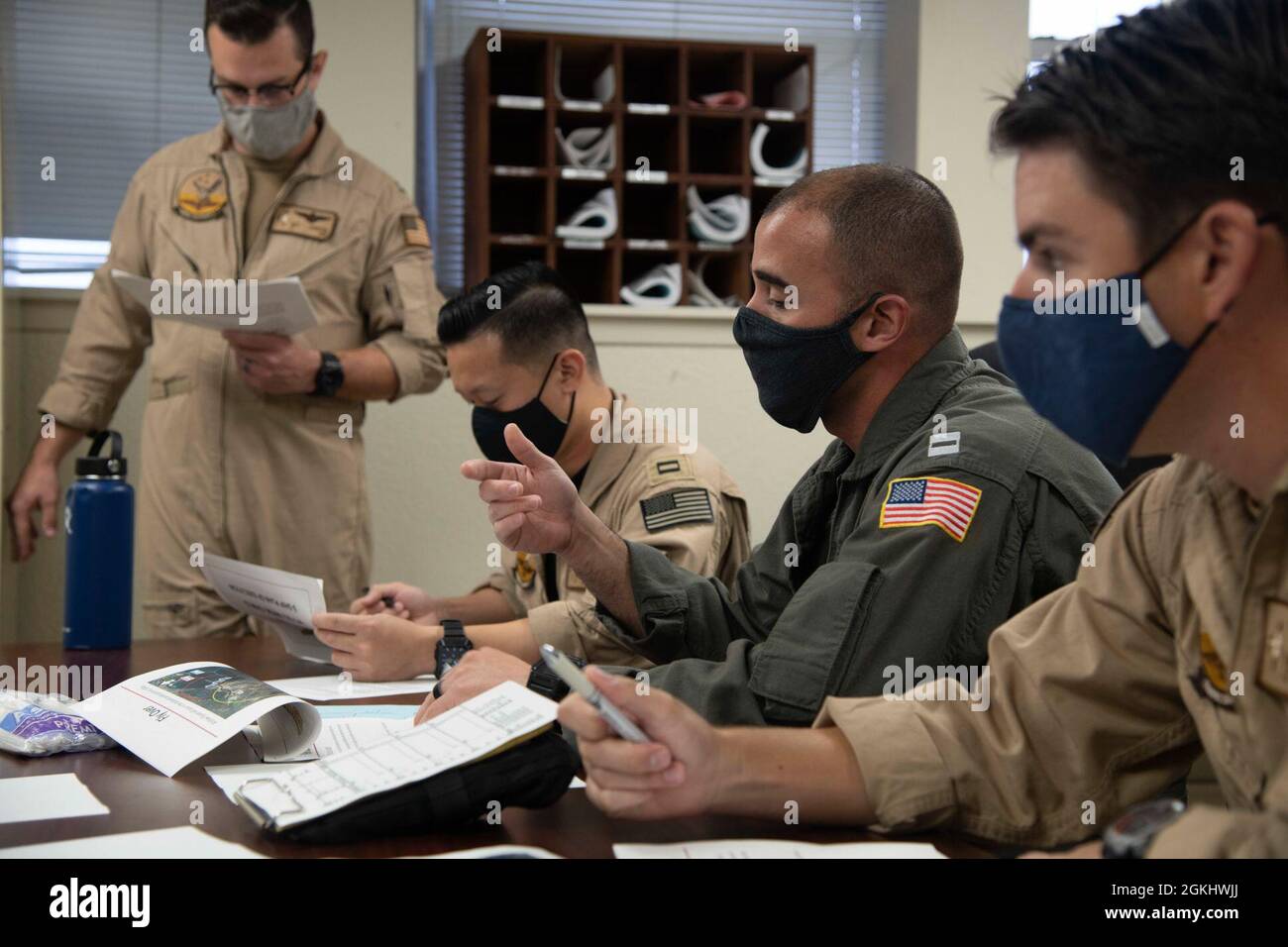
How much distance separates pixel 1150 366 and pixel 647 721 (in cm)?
44

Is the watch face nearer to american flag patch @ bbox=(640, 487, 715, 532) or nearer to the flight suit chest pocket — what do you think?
american flag patch @ bbox=(640, 487, 715, 532)

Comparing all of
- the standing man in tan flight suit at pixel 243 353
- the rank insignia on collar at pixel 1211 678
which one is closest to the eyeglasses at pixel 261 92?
the standing man in tan flight suit at pixel 243 353

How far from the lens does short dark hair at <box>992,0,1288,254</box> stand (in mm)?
836

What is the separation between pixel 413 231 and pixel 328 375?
1.48ft

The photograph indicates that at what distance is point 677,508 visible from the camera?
2014mm

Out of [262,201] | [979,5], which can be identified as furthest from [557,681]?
[979,5]

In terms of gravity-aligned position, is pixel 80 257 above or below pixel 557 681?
above

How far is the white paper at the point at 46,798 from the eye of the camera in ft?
3.28

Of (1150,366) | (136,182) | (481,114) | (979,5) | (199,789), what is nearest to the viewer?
(1150,366)

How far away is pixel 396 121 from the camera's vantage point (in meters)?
3.37

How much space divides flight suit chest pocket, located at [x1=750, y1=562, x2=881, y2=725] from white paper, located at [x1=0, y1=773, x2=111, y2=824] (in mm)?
598

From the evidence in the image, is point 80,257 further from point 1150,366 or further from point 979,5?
point 1150,366

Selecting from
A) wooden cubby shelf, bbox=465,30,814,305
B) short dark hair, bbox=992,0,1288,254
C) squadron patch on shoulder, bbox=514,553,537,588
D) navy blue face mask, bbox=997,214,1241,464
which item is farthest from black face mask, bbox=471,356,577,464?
short dark hair, bbox=992,0,1288,254

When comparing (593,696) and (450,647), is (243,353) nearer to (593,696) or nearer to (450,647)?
(450,647)
